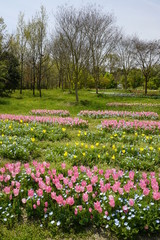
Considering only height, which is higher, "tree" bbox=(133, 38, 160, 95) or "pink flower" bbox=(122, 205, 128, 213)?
"tree" bbox=(133, 38, 160, 95)

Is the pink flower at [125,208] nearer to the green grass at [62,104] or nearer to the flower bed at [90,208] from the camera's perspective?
the flower bed at [90,208]

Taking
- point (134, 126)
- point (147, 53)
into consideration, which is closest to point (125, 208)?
point (134, 126)

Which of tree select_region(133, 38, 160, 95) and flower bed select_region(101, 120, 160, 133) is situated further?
tree select_region(133, 38, 160, 95)

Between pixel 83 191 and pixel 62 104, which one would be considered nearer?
pixel 83 191

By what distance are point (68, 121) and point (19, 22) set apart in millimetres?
25010

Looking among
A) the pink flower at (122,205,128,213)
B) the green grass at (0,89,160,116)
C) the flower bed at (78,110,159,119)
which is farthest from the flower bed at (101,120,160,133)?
the pink flower at (122,205,128,213)

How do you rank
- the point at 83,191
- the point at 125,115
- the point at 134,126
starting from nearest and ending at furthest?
1. the point at 83,191
2. the point at 134,126
3. the point at 125,115

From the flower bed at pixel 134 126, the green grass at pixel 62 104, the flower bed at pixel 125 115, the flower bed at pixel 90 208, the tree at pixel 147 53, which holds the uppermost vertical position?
the tree at pixel 147 53

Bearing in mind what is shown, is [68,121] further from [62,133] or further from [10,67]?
[10,67]

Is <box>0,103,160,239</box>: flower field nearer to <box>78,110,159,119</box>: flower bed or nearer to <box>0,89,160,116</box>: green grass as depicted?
<box>78,110,159,119</box>: flower bed

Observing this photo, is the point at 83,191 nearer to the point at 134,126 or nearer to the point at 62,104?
A: the point at 134,126

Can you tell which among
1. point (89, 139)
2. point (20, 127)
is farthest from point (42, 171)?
point (20, 127)

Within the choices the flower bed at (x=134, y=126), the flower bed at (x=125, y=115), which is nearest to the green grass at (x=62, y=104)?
the flower bed at (x=125, y=115)

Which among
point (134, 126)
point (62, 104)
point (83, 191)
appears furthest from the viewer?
point (62, 104)
